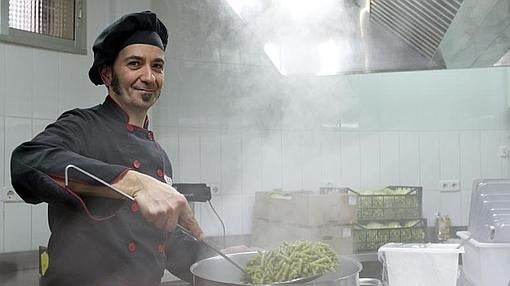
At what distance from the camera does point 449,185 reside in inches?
104

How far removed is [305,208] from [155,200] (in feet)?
3.89

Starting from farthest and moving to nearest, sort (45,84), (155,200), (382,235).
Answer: (382,235) → (45,84) → (155,200)

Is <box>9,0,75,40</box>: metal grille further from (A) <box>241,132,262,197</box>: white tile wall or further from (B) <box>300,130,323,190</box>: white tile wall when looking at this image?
(B) <box>300,130,323,190</box>: white tile wall

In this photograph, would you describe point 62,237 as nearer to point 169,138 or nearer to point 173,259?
point 173,259

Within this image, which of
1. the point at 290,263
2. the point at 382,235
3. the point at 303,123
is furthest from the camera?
the point at 382,235

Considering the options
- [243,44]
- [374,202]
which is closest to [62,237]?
[243,44]

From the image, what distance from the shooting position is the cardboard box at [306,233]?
5.91 ft

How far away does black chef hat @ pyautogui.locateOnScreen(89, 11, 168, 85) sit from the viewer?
109 centimetres

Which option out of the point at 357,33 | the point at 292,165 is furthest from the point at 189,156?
the point at 357,33

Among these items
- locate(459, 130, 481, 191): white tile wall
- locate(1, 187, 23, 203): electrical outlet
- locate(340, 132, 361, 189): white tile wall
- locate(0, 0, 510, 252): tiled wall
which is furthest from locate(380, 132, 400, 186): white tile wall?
locate(1, 187, 23, 203): electrical outlet

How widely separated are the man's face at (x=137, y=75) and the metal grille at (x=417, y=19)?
0.96 metres

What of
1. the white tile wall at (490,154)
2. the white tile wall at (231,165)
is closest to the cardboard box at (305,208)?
the white tile wall at (231,165)

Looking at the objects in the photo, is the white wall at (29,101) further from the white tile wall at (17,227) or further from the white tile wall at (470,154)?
the white tile wall at (470,154)

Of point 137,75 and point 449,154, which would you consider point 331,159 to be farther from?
point 137,75
